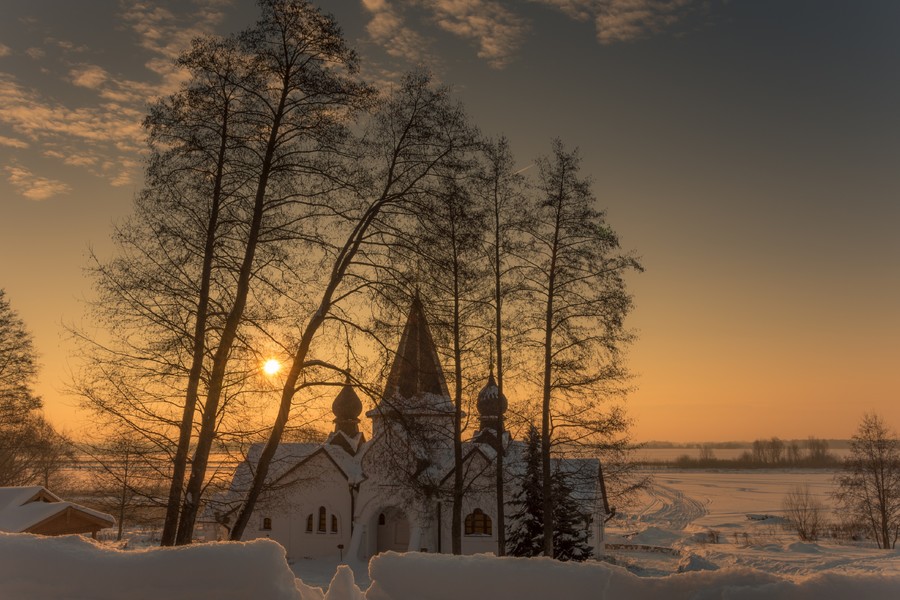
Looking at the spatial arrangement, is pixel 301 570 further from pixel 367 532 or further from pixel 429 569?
pixel 429 569

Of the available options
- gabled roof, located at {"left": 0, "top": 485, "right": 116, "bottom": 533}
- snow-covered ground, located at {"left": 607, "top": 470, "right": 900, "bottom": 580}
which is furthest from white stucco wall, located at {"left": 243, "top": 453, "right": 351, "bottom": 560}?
snow-covered ground, located at {"left": 607, "top": 470, "right": 900, "bottom": 580}

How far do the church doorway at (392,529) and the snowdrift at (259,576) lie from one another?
3039cm

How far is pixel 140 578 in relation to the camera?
3453 millimetres

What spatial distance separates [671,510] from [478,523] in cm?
4051

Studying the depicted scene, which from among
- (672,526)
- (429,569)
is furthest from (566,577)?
(672,526)

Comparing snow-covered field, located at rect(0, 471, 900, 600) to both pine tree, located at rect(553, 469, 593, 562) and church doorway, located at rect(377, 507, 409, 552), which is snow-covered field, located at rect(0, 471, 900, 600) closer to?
pine tree, located at rect(553, 469, 593, 562)

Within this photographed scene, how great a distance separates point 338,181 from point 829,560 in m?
28.6

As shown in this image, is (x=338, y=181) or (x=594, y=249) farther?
(x=594, y=249)

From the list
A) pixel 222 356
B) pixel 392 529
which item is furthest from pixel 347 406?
pixel 222 356

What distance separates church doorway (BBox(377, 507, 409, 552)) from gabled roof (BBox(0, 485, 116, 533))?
39.0ft

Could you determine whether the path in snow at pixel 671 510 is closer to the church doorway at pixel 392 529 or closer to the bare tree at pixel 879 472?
the bare tree at pixel 879 472

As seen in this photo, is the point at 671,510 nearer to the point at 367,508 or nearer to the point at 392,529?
the point at 392,529

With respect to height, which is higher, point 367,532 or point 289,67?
point 289,67

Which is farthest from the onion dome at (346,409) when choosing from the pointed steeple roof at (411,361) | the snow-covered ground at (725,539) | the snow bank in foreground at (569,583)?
the snow bank in foreground at (569,583)
